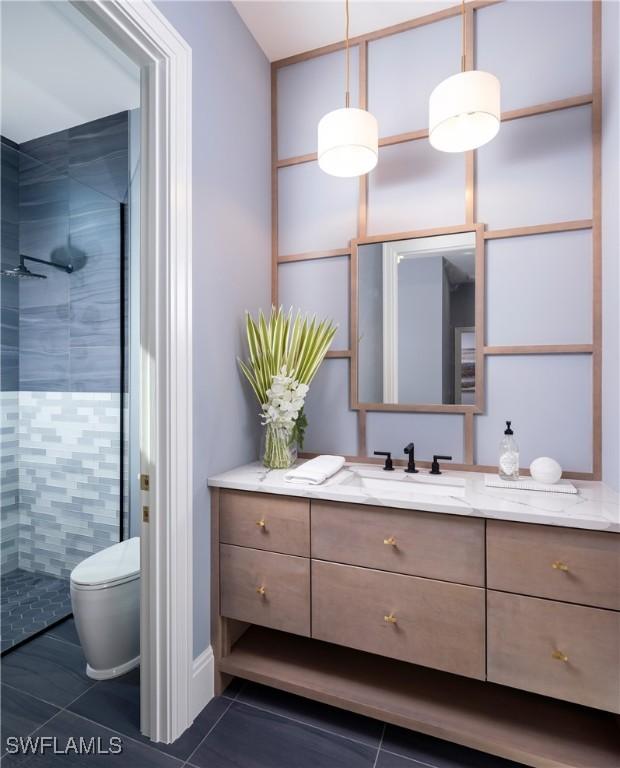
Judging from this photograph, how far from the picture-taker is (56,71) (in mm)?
1951

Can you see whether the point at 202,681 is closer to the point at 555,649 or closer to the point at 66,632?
the point at 66,632

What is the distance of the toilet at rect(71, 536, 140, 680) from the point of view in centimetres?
160

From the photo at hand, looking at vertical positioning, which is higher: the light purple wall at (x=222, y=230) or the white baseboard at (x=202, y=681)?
the light purple wall at (x=222, y=230)

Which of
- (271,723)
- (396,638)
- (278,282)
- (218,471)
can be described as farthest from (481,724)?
(278,282)

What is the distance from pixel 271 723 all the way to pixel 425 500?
3.22 feet

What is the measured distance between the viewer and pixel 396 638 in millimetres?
1341

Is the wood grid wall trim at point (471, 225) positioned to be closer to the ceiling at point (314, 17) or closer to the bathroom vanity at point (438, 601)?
the ceiling at point (314, 17)

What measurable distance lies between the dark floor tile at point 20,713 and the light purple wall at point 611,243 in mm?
2183

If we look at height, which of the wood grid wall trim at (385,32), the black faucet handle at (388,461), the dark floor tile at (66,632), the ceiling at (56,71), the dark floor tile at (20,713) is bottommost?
the dark floor tile at (66,632)

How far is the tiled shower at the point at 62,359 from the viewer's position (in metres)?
2.28

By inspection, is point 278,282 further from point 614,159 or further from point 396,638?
point 396,638

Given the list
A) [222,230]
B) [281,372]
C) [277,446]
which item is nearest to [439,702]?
[277,446]

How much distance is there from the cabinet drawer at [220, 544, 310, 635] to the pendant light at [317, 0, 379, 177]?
5.16ft

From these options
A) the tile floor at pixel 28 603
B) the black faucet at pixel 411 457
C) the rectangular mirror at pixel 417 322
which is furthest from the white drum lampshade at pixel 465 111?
the tile floor at pixel 28 603
